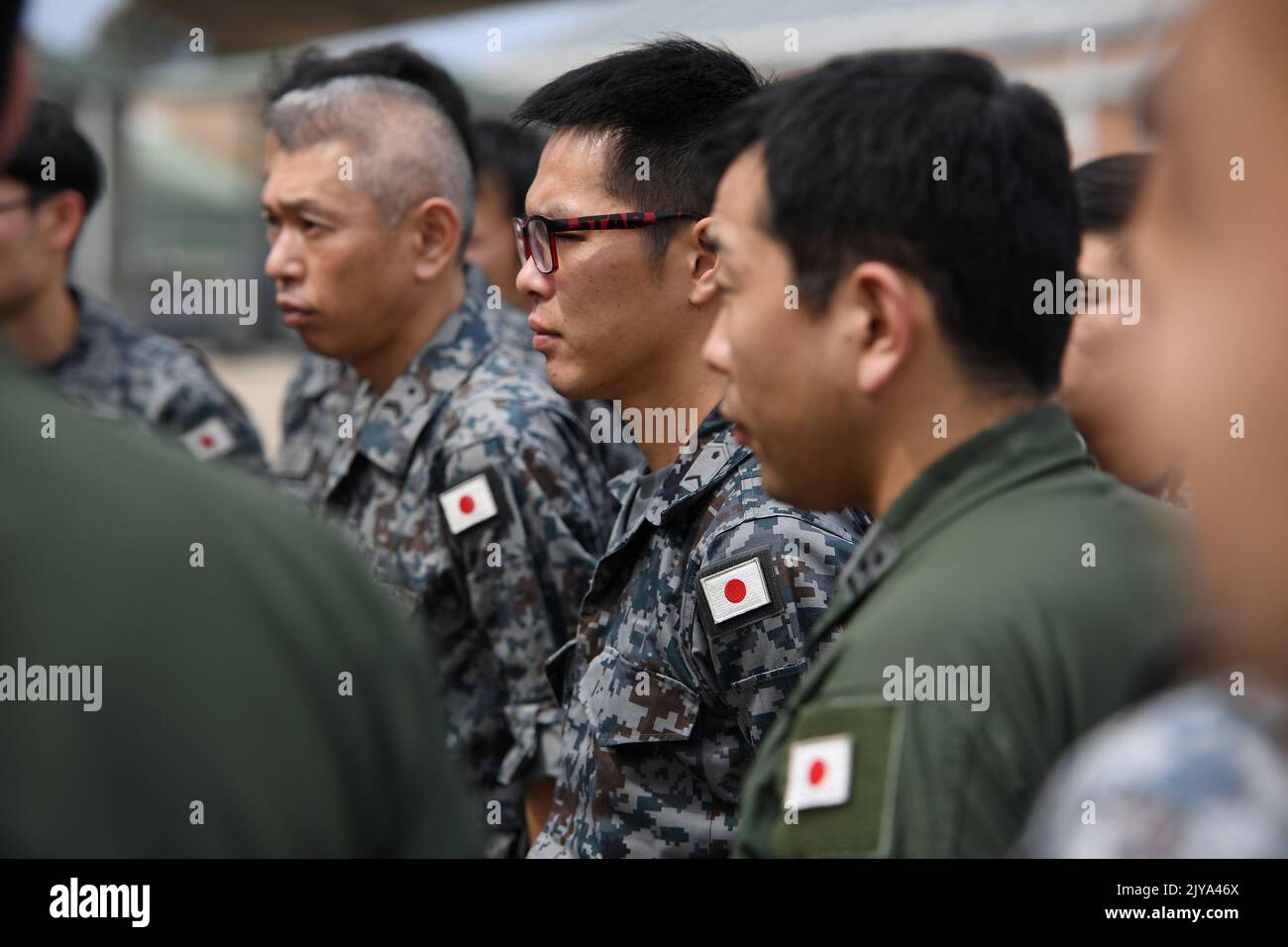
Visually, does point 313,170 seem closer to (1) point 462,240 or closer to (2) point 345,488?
(1) point 462,240

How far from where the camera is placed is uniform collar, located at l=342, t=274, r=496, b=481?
3.33 metres

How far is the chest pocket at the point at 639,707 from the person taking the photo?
224cm

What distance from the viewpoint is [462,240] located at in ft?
12.1

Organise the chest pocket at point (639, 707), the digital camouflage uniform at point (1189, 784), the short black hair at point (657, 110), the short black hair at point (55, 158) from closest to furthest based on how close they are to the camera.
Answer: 1. the digital camouflage uniform at point (1189, 784)
2. the chest pocket at point (639, 707)
3. the short black hair at point (657, 110)
4. the short black hair at point (55, 158)

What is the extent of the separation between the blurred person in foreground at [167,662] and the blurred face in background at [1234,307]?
1.85ft

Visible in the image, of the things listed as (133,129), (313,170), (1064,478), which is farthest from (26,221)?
(133,129)

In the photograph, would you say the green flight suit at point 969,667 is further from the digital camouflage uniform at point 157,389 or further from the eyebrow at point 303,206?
the digital camouflage uniform at point 157,389

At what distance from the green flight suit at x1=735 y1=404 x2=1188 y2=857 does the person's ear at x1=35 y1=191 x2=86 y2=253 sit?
400 cm

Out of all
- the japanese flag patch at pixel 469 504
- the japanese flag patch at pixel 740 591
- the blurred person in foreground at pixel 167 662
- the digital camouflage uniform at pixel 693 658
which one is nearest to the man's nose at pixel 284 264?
the japanese flag patch at pixel 469 504

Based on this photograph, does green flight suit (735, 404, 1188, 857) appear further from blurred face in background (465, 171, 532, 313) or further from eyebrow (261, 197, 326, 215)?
blurred face in background (465, 171, 532, 313)

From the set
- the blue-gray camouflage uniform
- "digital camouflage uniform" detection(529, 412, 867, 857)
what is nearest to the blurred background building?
the blue-gray camouflage uniform

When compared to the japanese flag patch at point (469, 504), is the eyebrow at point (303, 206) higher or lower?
higher
